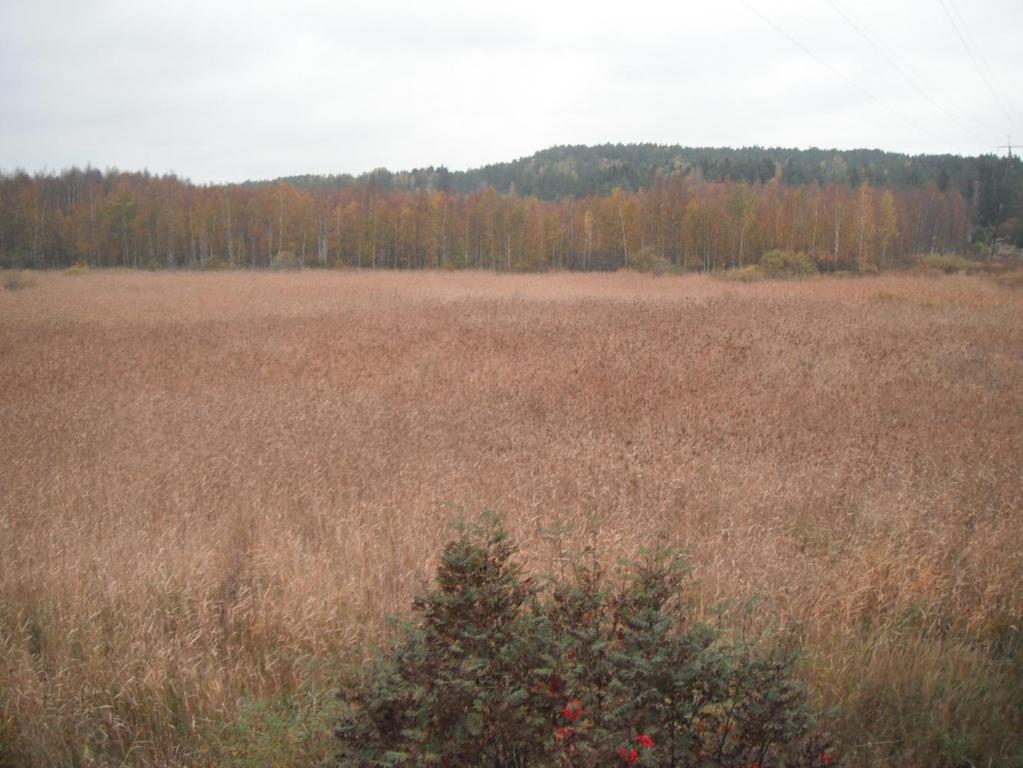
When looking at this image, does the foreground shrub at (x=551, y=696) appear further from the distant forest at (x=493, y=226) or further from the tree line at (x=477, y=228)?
the tree line at (x=477, y=228)

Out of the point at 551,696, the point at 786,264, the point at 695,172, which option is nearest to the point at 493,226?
the point at 786,264

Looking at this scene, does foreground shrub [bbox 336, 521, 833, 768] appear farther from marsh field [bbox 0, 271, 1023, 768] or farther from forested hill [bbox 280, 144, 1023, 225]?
forested hill [bbox 280, 144, 1023, 225]

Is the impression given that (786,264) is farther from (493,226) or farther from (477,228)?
(477,228)

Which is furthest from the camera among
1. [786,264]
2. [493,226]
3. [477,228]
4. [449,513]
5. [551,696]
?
[477,228]

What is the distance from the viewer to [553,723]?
233 cm

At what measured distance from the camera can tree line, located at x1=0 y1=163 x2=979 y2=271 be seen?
52219 mm

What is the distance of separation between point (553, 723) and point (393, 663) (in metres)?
0.61

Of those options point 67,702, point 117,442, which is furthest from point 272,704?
point 117,442

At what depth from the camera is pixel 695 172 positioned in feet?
355

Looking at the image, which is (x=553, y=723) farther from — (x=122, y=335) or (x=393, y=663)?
(x=122, y=335)

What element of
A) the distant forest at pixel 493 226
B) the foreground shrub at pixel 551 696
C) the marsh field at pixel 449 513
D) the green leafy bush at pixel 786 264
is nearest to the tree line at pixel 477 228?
the distant forest at pixel 493 226

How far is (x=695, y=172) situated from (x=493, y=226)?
62.0 meters

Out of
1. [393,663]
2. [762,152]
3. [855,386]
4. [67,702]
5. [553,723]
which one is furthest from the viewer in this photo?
[762,152]

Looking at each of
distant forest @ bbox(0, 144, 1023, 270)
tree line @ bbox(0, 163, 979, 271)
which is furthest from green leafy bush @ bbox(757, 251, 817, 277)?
tree line @ bbox(0, 163, 979, 271)
